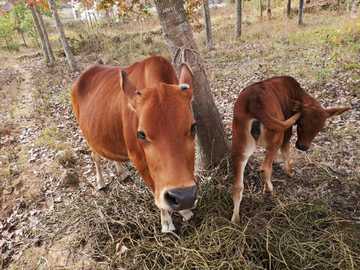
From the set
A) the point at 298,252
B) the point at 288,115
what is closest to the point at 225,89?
the point at 288,115

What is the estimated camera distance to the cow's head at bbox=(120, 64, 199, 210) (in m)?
1.74

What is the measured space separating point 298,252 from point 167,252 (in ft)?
4.95

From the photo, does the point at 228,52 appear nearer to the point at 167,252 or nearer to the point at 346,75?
the point at 346,75

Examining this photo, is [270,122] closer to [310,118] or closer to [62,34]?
[310,118]

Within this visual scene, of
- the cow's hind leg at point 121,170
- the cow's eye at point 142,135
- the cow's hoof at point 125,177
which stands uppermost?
the cow's eye at point 142,135

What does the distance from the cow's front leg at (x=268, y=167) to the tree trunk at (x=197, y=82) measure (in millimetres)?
813

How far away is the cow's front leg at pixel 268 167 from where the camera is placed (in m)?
3.05

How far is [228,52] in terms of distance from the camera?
11531 mm

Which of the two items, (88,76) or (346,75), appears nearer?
(88,76)

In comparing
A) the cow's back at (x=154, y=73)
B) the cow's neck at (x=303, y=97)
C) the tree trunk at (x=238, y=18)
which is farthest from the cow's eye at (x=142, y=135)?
the tree trunk at (x=238, y=18)

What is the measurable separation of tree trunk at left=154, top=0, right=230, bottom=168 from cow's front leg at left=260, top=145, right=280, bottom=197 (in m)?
0.81

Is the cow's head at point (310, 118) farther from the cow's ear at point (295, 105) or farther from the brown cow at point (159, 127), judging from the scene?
the brown cow at point (159, 127)

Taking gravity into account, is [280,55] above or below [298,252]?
above

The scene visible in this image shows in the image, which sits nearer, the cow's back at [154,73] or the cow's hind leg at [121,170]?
the cow's back at [154,73]
